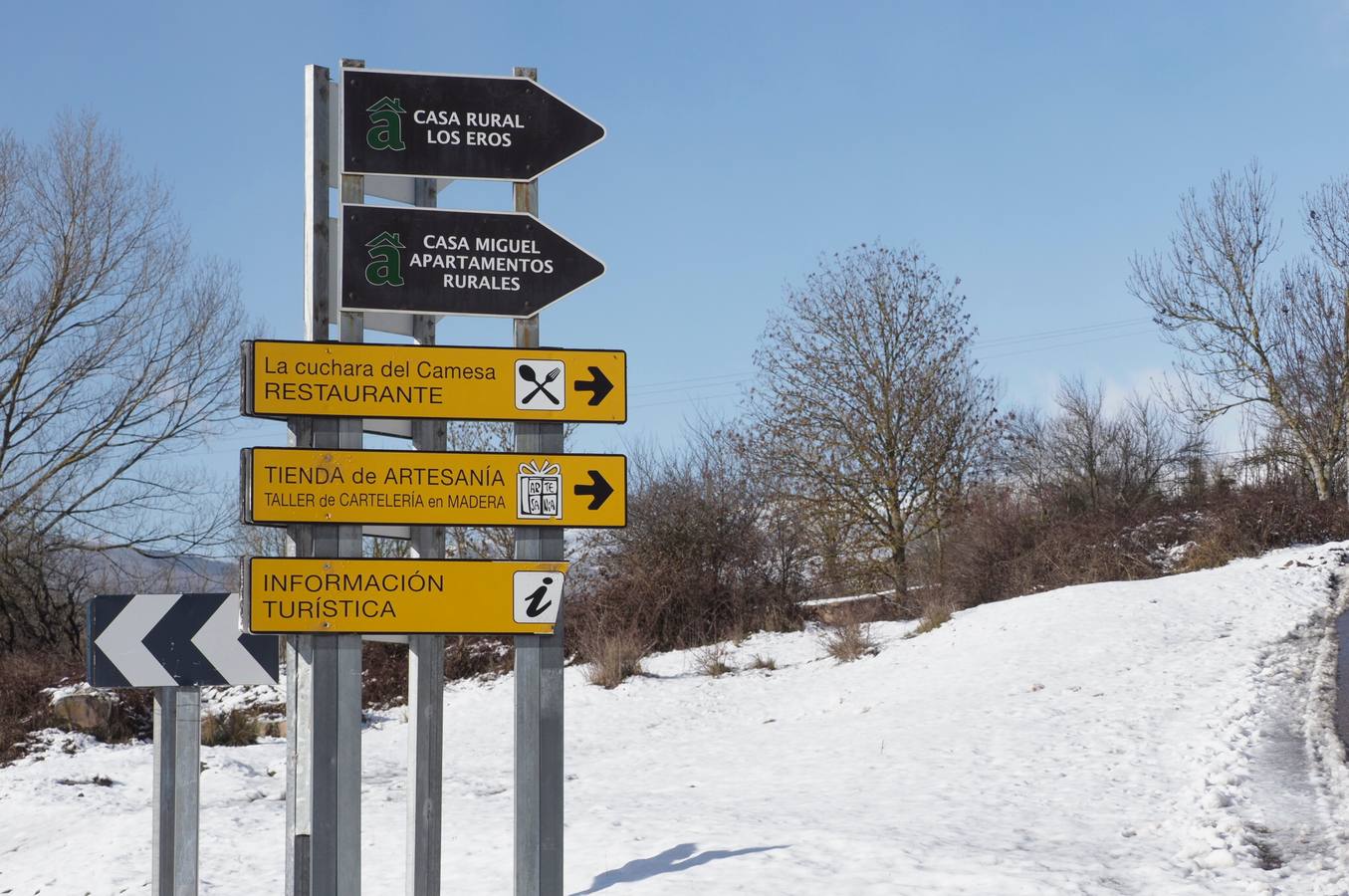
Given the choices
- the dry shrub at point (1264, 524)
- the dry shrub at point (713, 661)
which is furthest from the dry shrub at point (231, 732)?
the dry shrub at point (1264, 524)

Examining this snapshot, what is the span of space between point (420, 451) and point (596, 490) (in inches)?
30.3

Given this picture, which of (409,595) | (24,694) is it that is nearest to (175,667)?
(409,595)

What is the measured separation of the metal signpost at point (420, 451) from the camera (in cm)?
547

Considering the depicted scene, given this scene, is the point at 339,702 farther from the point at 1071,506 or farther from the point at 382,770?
the point at 1071,506

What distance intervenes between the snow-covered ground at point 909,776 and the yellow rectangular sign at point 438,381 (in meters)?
2.99

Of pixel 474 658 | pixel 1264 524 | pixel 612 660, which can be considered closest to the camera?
pixel 612 660

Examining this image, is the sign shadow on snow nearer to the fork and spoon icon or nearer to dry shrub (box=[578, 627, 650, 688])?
the fork and spoon icon

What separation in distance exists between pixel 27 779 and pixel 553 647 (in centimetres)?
983

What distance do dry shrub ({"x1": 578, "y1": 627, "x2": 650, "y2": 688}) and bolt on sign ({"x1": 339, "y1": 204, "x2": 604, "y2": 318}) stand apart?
1233cm

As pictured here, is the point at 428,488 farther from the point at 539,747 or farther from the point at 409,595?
the point at 539,747

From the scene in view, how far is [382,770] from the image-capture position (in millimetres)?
13148

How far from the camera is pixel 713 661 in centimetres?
1822

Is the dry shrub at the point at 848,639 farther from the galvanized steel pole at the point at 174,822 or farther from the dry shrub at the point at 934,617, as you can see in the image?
the galvanized steel pole at the point at 174,822

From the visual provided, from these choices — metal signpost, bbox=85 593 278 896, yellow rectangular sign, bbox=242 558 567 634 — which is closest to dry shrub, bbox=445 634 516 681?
metal signpost, bbox=85 593 278 896
